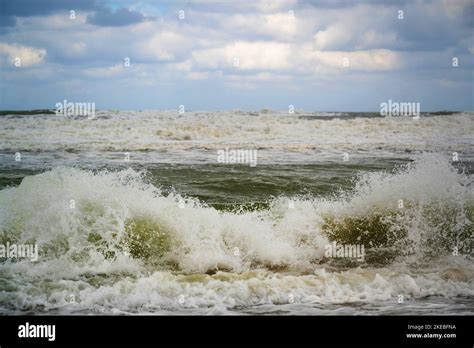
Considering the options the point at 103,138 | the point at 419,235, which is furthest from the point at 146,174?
the point at 419,235

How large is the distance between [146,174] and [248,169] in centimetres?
138

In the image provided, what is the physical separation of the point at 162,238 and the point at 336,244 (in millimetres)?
1866

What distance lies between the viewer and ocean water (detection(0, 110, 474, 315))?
17.3 feet

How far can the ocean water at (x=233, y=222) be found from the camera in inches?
207

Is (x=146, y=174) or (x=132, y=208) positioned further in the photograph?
(x=146, y=174)

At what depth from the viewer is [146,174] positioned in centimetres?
752

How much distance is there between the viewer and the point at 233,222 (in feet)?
21.4

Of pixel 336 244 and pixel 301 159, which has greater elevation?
pixel 301 159
